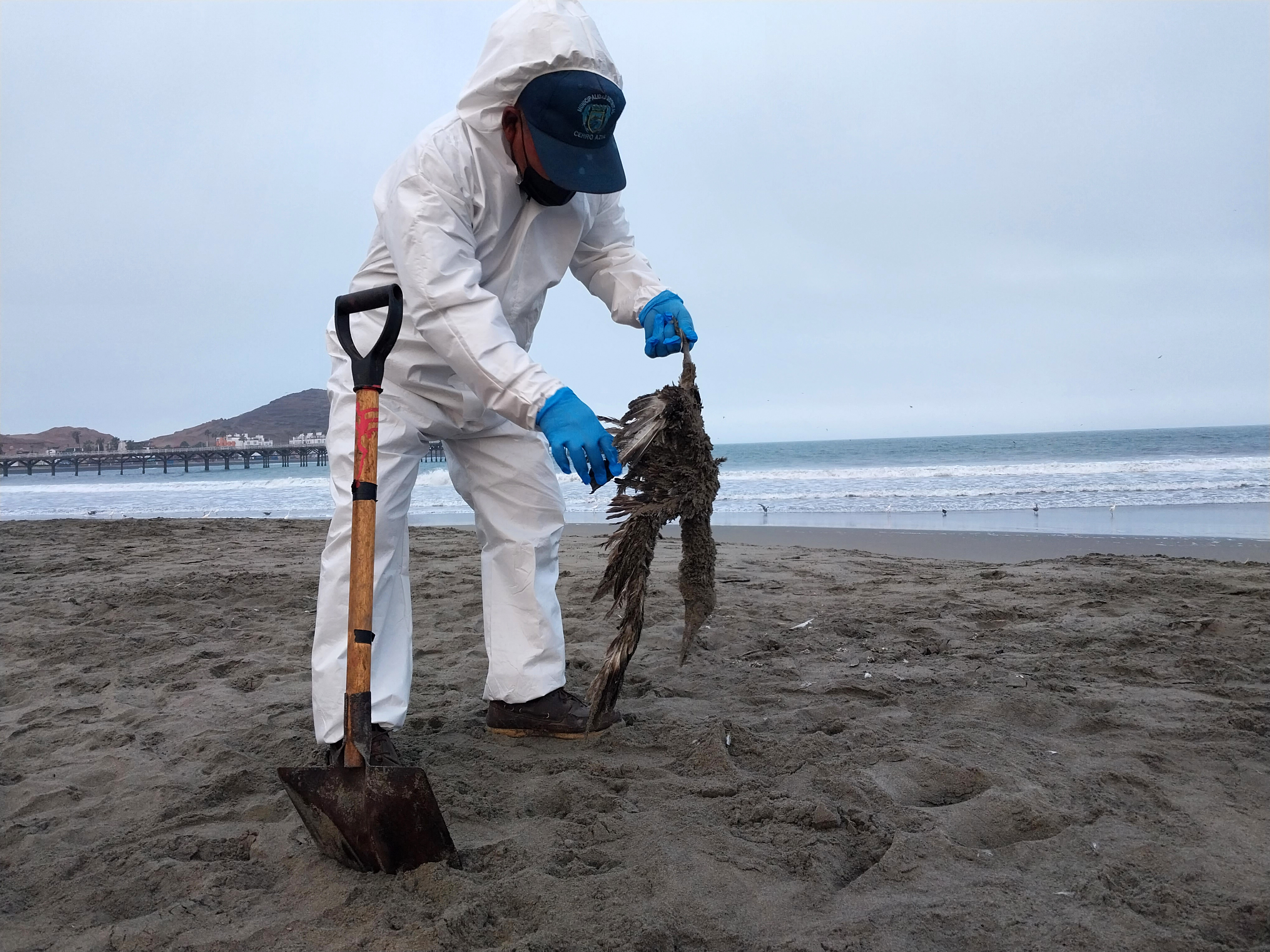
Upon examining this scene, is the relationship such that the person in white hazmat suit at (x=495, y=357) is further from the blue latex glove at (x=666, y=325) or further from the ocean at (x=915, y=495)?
the ocean at (x=915, y=495)

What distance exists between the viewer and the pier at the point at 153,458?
39.4 meters

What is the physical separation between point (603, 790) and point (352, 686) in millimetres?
749

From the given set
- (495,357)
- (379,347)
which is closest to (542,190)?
(495,357)

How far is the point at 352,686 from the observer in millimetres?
1852

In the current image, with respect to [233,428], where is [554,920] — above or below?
below

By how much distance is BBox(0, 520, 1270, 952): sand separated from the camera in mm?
1574

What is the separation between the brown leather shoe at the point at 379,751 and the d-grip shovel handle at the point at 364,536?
255mm

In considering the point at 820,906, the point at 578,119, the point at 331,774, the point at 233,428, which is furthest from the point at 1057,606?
the point at 233,428

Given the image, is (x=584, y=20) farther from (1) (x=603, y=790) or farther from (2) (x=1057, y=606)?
(2) (x=1057, y=606)

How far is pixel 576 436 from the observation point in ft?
6.88

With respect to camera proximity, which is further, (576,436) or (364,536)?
(576,436)

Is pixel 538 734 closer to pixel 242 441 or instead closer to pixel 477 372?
pixel 477 372

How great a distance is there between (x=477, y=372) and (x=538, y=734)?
49.1 inches

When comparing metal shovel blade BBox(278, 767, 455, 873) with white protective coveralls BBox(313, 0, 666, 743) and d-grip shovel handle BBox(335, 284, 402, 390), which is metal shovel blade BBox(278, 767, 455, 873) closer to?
white protective coveralls BBox(313, 0, 666, 743)
